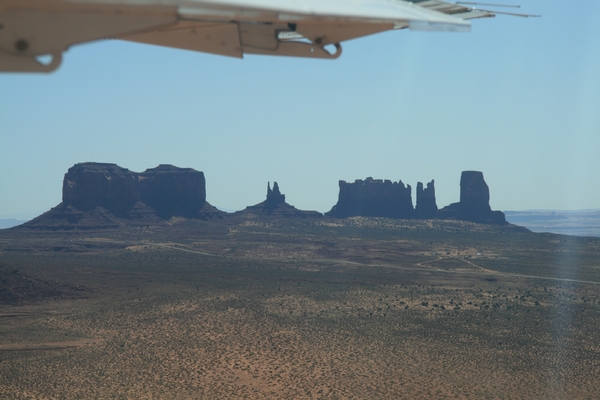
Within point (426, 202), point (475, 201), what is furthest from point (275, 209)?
point (475, 201)

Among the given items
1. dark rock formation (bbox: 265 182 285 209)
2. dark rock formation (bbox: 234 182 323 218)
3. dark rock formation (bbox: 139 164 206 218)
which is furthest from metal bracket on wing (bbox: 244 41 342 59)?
dark rock formation (bbox: 265 182 285 209)

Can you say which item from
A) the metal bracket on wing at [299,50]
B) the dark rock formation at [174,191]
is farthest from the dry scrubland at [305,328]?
the dark rock formation at [174,191]

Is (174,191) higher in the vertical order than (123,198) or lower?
higher

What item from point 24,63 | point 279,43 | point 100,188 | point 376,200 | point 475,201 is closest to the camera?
point 24,63

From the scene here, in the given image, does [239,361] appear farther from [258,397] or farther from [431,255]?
[431,255]

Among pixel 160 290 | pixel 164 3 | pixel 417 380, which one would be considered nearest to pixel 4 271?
pixel 160 290

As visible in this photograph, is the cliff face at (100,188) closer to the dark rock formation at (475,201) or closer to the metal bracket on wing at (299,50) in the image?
the dark rock formation at (475,201)

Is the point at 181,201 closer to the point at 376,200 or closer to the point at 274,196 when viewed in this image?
the point at 274,196

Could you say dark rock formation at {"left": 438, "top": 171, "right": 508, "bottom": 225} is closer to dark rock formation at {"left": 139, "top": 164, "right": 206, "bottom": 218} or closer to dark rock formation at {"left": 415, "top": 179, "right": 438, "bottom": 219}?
dark rock formation at {"left": 415, "top": 179, "right": 438, "bottom": 219}
